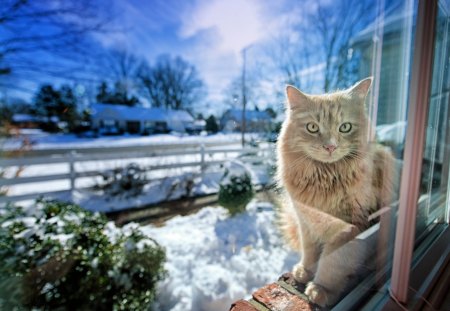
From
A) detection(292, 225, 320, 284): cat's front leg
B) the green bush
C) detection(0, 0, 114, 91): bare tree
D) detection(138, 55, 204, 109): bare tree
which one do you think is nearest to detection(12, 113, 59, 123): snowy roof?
detection(0, 0, 114, 91): bare tree

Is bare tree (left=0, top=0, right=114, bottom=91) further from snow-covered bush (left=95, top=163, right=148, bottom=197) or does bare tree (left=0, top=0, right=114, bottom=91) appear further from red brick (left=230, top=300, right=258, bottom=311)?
snow-covered bush (left=95, top=163, right=148, bottom=197)

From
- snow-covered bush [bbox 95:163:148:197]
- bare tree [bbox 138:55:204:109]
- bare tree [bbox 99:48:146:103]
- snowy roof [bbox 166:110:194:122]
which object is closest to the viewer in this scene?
bare tree [bbox 99:48:146:103]

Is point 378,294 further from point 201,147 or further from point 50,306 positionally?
point 201,147

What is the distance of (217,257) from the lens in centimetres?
145

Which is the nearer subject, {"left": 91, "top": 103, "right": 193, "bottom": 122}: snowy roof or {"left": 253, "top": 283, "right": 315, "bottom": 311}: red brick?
{"left": 253, "top": 283, "right": 315, "bottom": 311}: red brick

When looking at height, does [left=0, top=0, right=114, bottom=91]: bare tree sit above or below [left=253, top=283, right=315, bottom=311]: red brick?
above

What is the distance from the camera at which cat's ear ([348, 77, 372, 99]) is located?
21.5 inches

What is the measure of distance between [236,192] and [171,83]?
1.18m

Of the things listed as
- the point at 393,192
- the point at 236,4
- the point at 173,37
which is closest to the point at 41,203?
the point at 173,37

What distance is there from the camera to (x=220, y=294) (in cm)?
109

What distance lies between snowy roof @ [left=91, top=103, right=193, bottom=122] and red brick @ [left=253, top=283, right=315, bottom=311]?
51.3 inches

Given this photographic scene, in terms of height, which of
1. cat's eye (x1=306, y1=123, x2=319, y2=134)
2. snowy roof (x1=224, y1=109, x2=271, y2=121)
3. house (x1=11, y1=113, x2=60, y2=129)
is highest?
snowy roof (x1=224, y1=109, x2=271, y2=121)

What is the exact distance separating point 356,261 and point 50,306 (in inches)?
36.9

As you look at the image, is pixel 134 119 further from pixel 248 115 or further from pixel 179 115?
pixel 248 115
